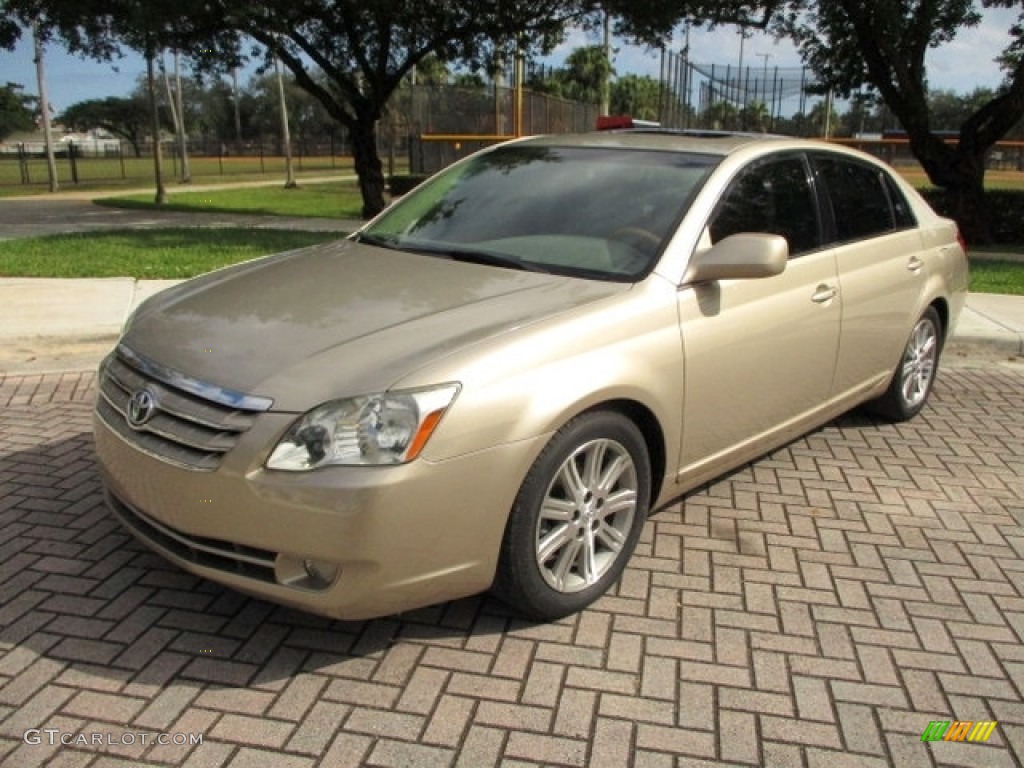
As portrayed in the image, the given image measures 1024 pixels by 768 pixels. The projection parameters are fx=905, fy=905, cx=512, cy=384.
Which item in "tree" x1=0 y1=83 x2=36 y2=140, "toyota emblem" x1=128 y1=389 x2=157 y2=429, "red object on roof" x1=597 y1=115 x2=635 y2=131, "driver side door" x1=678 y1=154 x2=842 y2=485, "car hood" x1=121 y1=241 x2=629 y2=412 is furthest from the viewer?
"tree" x1=0 y1=83 x2=36 y2=140

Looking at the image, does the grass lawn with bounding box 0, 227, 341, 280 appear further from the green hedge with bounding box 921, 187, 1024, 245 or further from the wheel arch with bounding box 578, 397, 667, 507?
the green hedge with bounding box 921, 187, 1024, 245

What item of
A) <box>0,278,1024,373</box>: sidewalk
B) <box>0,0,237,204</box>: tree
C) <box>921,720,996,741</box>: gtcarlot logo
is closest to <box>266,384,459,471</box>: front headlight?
<box>921,720,996,741</box>: gtcarlot logo

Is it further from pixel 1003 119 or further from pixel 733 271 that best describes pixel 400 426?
pixel 1003 119

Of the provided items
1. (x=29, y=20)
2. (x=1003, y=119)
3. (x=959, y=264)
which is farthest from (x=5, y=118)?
(x=959, y=264)

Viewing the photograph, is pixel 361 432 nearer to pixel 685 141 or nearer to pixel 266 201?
pixel 685 141

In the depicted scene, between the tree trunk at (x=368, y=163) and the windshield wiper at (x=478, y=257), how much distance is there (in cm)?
1432

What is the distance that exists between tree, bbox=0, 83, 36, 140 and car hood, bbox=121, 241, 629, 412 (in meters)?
78.7

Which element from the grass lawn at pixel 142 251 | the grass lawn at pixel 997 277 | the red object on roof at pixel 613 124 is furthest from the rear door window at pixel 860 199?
the grass lawn at pixel 142 251

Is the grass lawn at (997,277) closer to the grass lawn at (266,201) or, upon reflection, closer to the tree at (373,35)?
the tree at (373,35)

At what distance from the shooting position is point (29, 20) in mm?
16359

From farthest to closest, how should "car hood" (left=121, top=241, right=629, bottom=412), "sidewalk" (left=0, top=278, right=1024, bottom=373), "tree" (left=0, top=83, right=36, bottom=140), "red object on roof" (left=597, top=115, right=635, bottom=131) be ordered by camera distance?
"tree" (left=0, top=83, right=36, bottom=140), "sidewalk" (left=0, top=278, right=1024, bottom=373), "red object on roof" (left=597, top=115, right=635, bottom=131), "car hood" (left=121, top=241, right=629, bottom=412)

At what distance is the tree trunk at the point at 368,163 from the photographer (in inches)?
704

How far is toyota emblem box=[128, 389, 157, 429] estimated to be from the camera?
292 cm

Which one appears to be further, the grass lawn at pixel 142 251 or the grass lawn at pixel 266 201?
the grass lawn at pixel 266 201
